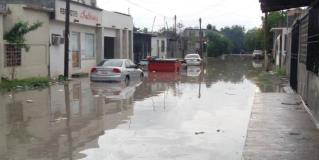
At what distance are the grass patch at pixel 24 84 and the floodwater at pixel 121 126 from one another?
1.41 m

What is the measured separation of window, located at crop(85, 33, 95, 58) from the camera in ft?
118

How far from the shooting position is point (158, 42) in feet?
214

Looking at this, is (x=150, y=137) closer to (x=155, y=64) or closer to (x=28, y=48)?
(x=28, y=48)

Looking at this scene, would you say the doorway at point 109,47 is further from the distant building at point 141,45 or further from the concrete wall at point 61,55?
the distant building at point 141,45

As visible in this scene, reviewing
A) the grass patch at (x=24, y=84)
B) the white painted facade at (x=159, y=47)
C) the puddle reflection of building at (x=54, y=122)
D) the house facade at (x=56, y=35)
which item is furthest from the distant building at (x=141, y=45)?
the puddle reflection of building at (x=54, y=122)

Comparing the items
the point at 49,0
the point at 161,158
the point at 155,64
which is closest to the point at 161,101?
the point at 161,158

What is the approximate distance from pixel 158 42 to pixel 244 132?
179ft

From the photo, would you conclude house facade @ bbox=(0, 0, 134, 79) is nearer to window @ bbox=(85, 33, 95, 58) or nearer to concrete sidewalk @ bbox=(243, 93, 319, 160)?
window @ bbox=(85, 33, 95, 58)

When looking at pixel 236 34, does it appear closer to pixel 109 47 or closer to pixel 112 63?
pixel 109 47

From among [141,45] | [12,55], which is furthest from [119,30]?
[12,55]

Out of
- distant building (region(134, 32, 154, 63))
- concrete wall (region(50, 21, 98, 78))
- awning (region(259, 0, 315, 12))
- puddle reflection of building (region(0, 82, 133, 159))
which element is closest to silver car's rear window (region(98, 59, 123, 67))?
concrete wall (region(50, 21, 98, 78))

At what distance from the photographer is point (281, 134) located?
33.8 ft

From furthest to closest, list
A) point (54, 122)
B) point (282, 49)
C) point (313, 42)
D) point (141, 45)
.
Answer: point (141, 45)
point (282, 49)
point (313, 42)
point (54, 122)

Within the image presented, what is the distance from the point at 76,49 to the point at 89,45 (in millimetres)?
2955
